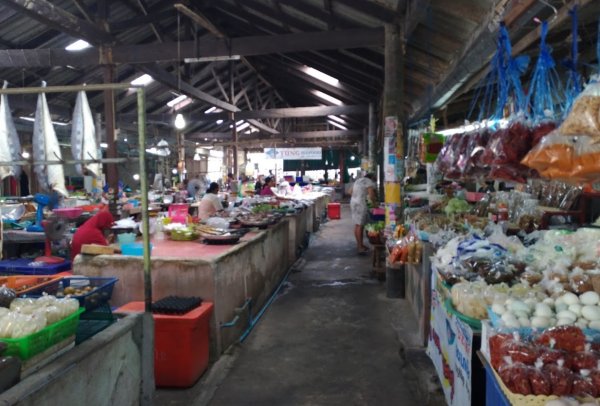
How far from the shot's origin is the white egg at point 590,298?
2.69m

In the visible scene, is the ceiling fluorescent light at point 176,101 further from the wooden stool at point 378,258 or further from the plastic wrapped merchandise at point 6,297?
the plastic wrapped merchandise at point 6,297

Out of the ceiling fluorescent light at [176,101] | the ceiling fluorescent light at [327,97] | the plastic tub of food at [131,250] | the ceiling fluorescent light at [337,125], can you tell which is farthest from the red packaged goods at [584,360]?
the ceiling fluorescent light at [337,125]

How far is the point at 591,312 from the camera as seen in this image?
2.57 m

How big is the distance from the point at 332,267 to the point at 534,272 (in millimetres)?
6489

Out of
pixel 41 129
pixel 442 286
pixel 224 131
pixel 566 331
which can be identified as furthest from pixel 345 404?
pixel 224 131

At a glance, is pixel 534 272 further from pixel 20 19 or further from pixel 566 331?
pixel 20 19

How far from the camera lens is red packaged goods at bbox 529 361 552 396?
6.67 feet

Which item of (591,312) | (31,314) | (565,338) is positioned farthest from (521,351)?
(31,314)

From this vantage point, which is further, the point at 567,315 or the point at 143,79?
the point at 143,79

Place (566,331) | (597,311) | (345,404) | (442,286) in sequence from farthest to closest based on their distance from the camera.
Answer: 1. (345,404)
2. (442,286)
3. (597,311)
4. (566,331)

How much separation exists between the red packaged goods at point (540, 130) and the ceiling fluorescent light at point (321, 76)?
11.6 metres

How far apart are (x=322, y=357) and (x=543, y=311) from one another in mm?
2890

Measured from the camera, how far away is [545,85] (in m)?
3.11

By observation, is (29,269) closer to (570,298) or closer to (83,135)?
(83,135)
